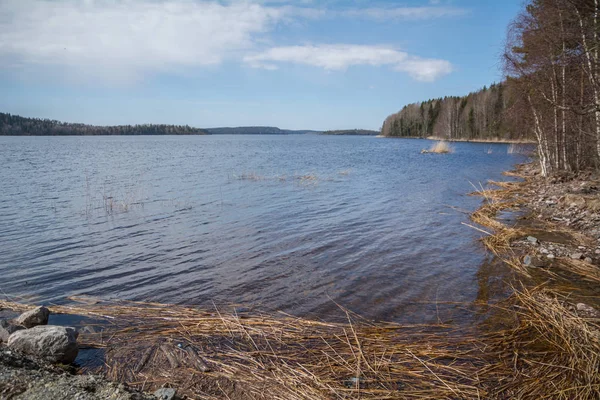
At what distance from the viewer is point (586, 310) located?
591cm

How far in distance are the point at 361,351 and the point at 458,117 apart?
371ft

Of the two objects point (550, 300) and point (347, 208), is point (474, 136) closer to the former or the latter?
point (347, 208)

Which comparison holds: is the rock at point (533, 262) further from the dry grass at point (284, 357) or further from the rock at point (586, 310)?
the dry grass at point (284, 357)

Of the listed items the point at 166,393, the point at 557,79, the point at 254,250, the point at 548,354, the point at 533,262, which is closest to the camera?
the point at 166,393

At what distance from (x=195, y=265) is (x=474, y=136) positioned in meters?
Result: 108

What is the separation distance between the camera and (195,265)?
923 cm

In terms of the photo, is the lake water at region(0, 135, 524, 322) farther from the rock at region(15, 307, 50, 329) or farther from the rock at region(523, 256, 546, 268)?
the rock at region(15, 307, 50, 329)

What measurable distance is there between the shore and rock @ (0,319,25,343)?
3.13ft

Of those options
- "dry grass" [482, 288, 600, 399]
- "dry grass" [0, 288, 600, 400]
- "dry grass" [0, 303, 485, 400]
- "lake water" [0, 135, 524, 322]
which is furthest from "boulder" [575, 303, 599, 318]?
"dry grass" [0, 303, 485, 400]

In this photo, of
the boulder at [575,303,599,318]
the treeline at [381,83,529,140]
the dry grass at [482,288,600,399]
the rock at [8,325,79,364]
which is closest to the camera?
the dry grass at [482,288,600,399]

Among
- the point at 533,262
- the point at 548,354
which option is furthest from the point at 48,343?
the point at 533,262

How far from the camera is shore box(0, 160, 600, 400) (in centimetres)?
428

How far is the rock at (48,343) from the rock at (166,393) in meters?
1.89

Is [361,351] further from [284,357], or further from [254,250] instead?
[254,250]
